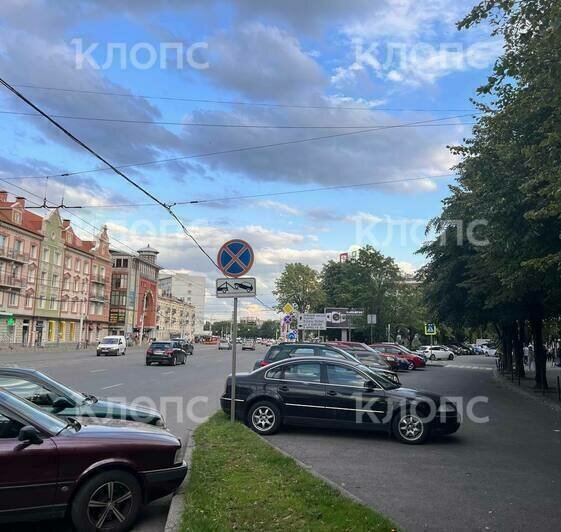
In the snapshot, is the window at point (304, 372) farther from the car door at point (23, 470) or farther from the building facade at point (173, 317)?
the building facade at point (173, 317)

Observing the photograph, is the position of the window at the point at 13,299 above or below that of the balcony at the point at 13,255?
below

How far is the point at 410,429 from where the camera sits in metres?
9.86

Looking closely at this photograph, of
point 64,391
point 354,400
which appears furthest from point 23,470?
point 354,400

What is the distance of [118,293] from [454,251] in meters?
82.6

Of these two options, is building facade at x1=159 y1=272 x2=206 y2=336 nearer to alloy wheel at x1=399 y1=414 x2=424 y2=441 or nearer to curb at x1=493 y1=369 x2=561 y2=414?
curb at x1=493 y1=369 x2=561 y2=414

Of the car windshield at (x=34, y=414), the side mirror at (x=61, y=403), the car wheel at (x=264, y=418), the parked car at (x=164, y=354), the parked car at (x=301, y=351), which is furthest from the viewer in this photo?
the parked car at (x=164, y=354)

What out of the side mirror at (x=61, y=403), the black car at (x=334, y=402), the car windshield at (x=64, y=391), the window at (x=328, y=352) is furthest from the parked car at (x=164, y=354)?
the side mirror at (x=61, y=403)

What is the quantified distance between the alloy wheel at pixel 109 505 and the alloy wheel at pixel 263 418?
5.40 metres

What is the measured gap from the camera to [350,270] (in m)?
61.9

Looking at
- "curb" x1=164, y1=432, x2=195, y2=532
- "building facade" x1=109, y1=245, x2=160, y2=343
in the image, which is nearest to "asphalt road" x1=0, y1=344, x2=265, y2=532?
"curb" x1=164, y1=432, x2=195, y2=532

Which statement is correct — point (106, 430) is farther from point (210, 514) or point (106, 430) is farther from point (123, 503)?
point (210, 514)

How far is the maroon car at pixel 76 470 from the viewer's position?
4738mm

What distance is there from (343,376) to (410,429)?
1.47 m

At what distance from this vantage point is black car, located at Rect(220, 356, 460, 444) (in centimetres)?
993
